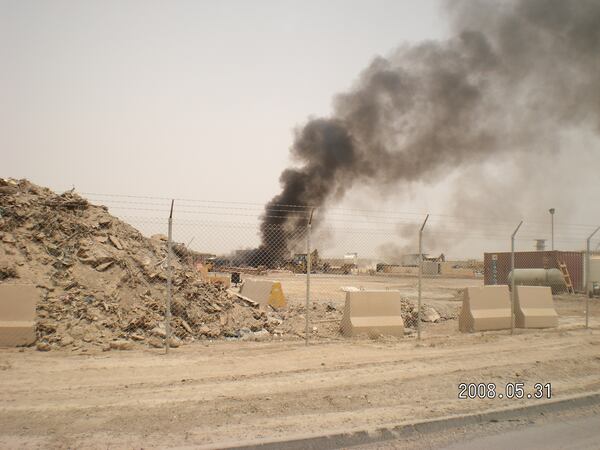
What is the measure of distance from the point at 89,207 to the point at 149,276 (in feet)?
7.67

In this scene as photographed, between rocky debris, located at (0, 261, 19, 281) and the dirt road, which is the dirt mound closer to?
rocky debris, located at (0, 261, 19, 281)

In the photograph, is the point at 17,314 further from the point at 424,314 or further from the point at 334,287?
the point at 334,287

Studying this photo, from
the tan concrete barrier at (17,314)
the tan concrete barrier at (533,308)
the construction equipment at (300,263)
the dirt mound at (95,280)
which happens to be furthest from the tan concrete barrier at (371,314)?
the construction equipment at (300,263)

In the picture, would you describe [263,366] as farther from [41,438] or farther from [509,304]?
[509,304]

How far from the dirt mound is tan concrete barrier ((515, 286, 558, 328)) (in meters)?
6.31

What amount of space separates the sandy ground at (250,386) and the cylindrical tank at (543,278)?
20073 millimetres

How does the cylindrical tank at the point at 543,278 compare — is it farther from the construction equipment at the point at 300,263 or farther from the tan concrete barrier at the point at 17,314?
the tan concrete barrier at the point at 17,314

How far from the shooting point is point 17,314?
27.6 feet

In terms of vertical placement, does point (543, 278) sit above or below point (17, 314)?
above

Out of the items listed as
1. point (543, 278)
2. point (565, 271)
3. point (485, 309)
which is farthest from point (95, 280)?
point (565, 271)

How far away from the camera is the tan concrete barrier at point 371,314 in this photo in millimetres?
10367

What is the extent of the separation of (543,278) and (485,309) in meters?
19.1

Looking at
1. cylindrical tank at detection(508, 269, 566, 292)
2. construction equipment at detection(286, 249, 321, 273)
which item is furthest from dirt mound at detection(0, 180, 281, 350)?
construction equipment at detection(286, 249, 321, 273)

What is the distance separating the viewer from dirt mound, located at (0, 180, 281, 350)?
909 cm
